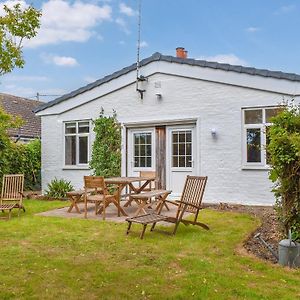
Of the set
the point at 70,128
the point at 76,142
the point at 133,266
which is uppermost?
the point at 70,128

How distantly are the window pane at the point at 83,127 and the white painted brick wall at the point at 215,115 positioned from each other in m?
1.39

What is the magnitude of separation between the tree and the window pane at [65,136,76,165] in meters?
7.87

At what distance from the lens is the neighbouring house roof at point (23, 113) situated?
1891 centimetres

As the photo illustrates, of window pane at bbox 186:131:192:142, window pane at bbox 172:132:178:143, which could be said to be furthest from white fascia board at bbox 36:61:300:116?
window pane at bbox 172:132:178:143

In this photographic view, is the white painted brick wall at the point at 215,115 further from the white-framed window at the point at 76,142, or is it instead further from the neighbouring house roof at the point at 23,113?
the neighbouring house roof at the point at 23,113

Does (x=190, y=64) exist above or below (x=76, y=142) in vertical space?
above

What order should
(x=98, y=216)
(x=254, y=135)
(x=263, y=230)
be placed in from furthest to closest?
(x=254, y=135), (x=98, y=216), (x=263, y=230)

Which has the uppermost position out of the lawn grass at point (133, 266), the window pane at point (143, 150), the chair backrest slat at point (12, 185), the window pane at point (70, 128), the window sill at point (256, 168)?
the window pane at point (70, 128)

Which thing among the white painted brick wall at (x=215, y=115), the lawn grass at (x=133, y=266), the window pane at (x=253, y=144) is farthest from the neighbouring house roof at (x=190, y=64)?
the lawn grass at (x=133, y=266)

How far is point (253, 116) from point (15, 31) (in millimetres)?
7105

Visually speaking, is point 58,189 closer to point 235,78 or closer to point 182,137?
point 182,137

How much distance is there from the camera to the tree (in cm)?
548

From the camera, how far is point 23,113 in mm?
21016

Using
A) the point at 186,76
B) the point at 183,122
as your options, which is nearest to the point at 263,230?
the point at 183,122
